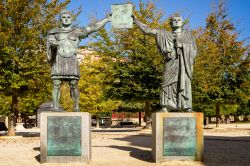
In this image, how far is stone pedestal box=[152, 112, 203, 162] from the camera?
32.9 ft

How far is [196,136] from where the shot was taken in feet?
33.1

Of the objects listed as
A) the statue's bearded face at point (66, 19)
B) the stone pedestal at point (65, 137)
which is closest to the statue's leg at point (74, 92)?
the stone pedestal at point (65, 137)

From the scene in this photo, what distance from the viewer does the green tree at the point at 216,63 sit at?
26828 mm

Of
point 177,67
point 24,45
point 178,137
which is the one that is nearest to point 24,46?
point 24,45

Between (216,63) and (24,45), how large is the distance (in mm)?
14608

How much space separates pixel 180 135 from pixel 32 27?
43.5 ft

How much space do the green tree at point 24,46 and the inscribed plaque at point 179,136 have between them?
11397 millimetres

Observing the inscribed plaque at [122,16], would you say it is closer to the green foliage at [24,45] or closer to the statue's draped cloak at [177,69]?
the statue's draped cloak at [177,69]

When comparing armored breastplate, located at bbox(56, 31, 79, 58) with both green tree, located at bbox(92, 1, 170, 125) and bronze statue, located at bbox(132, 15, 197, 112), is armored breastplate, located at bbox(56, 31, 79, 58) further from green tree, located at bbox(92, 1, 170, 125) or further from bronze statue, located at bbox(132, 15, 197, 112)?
green tree, located at bbox(92, 1, 170, 125)

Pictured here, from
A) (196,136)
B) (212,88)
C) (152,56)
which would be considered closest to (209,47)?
(212,88)

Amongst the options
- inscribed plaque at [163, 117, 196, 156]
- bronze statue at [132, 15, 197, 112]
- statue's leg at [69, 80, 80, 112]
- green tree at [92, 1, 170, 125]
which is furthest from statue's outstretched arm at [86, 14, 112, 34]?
green tree at [92, 1, 170, 125]

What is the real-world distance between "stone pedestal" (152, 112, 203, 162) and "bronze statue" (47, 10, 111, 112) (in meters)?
2.36

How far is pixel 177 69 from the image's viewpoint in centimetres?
1053

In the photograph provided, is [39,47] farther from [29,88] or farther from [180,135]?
[180,135]
